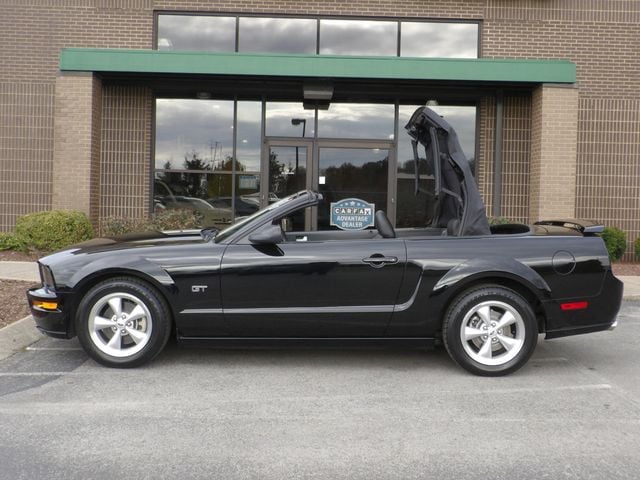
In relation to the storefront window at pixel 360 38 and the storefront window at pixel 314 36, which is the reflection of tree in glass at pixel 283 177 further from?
the storefront window at pixel 360 38

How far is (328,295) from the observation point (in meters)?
4.93

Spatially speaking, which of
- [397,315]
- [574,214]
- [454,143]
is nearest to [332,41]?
[574,214]

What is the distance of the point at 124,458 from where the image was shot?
3.36 metres

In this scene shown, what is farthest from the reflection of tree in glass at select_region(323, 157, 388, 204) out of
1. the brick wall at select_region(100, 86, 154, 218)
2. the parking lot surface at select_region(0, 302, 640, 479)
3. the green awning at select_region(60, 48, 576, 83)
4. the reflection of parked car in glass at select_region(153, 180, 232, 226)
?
the parking lot surface at select_region(0, 302, 640, 479)

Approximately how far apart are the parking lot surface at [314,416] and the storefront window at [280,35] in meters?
8.57

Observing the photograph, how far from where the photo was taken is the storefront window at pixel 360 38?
501 inches

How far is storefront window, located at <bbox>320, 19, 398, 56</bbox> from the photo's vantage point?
12.7 metres

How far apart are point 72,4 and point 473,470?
12217 mm

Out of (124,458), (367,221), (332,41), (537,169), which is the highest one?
(332,41)

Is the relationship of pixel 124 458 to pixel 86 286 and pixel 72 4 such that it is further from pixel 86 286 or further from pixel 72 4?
pixel 72 4

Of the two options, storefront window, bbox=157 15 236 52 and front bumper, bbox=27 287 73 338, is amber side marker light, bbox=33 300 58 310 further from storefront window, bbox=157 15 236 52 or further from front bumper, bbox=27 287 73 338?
storefront window, bbox=157 15 236 52

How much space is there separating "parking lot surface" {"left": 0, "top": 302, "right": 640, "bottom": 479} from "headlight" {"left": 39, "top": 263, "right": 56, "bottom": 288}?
2.31 ft

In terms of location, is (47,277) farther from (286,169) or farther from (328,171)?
(328,171)

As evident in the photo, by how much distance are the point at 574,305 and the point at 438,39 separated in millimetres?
9085
